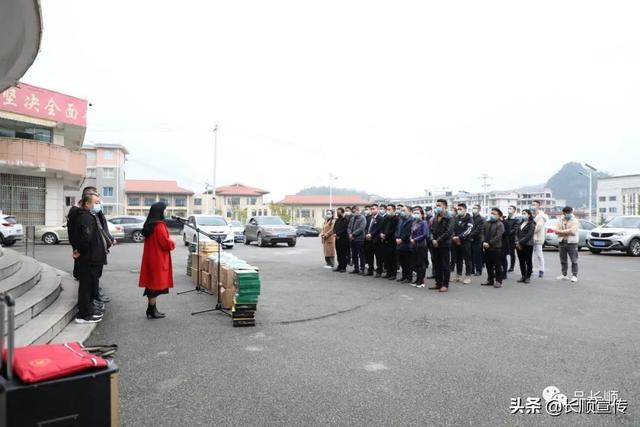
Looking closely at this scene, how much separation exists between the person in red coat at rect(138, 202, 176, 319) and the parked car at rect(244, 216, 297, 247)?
591 inches

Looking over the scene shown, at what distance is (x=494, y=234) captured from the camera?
9.98 meters

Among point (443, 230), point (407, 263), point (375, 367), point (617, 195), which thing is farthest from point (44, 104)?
point (617, 195)

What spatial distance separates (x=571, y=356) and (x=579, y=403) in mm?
1351

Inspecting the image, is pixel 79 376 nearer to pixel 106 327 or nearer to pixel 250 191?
pixel 106 327

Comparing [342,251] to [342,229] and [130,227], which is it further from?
[130,227]

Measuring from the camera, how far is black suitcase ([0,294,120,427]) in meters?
2.17

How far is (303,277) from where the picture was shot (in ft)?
36.1

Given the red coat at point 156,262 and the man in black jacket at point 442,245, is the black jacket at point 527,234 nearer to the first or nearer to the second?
the man in black jacket at point 442,245

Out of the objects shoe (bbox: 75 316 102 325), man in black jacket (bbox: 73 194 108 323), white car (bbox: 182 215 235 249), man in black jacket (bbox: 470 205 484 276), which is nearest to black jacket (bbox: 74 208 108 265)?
man in black jacket (bbox: 73 194 108 323)

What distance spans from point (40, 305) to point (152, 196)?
74527 millimetres

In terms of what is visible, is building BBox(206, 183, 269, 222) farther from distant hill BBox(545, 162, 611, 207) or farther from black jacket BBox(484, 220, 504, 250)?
distant hill BBox(545, 162, 611, 207)

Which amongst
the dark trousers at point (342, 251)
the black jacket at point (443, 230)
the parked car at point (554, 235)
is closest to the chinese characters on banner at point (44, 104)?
the dark trousers at point (342, 251)

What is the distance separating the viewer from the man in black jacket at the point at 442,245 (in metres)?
9.17

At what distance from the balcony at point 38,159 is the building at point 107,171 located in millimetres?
37488
